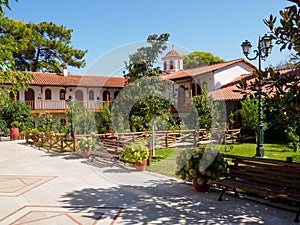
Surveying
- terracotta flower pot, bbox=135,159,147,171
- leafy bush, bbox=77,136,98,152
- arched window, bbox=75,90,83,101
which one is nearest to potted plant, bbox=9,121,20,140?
arched window, bbox=75,90,83,101

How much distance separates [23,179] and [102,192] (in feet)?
9.75

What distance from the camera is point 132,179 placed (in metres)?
7.97

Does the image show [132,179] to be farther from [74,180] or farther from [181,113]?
[181,113]

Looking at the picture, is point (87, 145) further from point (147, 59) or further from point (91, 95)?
point (91, 95)

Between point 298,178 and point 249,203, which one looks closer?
point 298,178

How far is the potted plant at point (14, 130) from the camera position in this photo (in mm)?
20348

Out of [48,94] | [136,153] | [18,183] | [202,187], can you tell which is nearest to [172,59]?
[136,153]

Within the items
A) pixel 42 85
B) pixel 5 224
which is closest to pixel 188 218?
pixel 5 224

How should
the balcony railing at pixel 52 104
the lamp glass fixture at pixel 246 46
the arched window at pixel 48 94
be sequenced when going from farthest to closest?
the arched window at pixel 48 94, the balcony railing at pixel 52 104, the lamp glass fixture at pixel 246 46

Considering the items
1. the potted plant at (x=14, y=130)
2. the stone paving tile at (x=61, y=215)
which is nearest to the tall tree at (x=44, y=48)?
the potted plant at (x=14, y=130)

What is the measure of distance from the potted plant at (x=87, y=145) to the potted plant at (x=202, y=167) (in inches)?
244

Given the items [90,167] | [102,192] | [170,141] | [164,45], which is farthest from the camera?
[170,141]

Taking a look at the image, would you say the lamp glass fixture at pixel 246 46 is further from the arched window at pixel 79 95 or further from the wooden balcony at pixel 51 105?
the arched window at pixel 79 95

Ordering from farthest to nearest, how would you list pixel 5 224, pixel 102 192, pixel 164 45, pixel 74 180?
pixel 164 45, pixel 74 180, pixel 102 192, pixel 5 224
